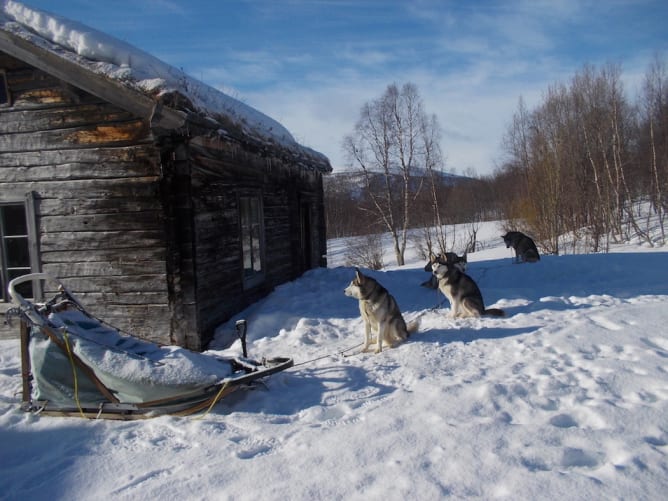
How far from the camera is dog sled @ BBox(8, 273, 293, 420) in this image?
4020 mm

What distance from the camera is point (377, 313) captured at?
5918 millimetres

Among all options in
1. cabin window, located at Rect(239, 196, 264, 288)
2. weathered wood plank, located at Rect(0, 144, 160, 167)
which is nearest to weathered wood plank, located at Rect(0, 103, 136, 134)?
weathered wood plank, located at Rect(0, 144, 160, 167)

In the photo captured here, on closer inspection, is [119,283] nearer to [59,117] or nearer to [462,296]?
[59,117]

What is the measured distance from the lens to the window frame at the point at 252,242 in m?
8.25

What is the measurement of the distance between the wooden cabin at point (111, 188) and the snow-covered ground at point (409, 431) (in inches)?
55.6

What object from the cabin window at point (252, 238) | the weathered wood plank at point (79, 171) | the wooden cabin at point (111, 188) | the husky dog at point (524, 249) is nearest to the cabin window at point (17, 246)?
the wooden cabin at point (111, 188)

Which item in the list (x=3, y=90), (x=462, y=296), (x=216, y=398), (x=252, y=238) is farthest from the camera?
(x=252, y=238)

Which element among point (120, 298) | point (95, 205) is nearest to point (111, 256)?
point (120, 298)

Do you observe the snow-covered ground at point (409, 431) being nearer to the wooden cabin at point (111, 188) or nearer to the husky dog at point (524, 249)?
the wooden cabin at point (111, 188)

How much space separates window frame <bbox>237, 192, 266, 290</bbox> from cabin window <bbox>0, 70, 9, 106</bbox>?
12.2 ft

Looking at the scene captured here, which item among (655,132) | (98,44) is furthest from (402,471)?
(655,132)

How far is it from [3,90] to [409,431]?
751 centimetres

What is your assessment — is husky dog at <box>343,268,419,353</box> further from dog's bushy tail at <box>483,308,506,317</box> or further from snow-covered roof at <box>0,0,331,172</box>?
snow-covered roof at <box>0,0,331,172</box>

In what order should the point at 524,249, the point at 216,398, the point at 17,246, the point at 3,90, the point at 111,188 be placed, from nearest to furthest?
the point at 216,398 < the point at 111,188 < the point at 3,90 < the point at 17,246 < the point at 524,249
